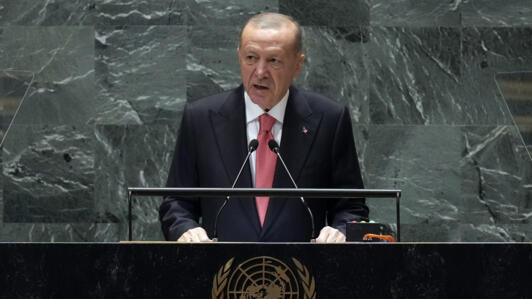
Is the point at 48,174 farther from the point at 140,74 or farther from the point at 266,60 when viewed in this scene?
the point at 266,60

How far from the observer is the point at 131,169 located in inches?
223

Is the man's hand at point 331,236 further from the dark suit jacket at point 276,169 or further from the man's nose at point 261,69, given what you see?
the man's nose at point 261,69

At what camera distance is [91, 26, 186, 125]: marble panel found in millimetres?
5656

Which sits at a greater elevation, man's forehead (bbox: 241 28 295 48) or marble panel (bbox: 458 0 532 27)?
marble panel (bbox: 458 0 532 27)

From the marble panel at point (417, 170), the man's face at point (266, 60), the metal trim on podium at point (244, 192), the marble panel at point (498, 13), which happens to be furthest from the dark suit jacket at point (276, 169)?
the marble panel at point (498, 13)

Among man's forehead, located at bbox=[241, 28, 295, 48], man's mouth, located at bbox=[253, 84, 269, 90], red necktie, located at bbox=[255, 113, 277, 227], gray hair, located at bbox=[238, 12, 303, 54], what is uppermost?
gray hair, located at bbox=[238, 12, 303, 54]

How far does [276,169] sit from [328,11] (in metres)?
2.44

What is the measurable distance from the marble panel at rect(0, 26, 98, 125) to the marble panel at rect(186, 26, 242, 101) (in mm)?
659

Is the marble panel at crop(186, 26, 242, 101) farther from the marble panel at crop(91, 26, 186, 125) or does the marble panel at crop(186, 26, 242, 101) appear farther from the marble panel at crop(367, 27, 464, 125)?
the marble panel at crop(367, 27, 464, 125)
